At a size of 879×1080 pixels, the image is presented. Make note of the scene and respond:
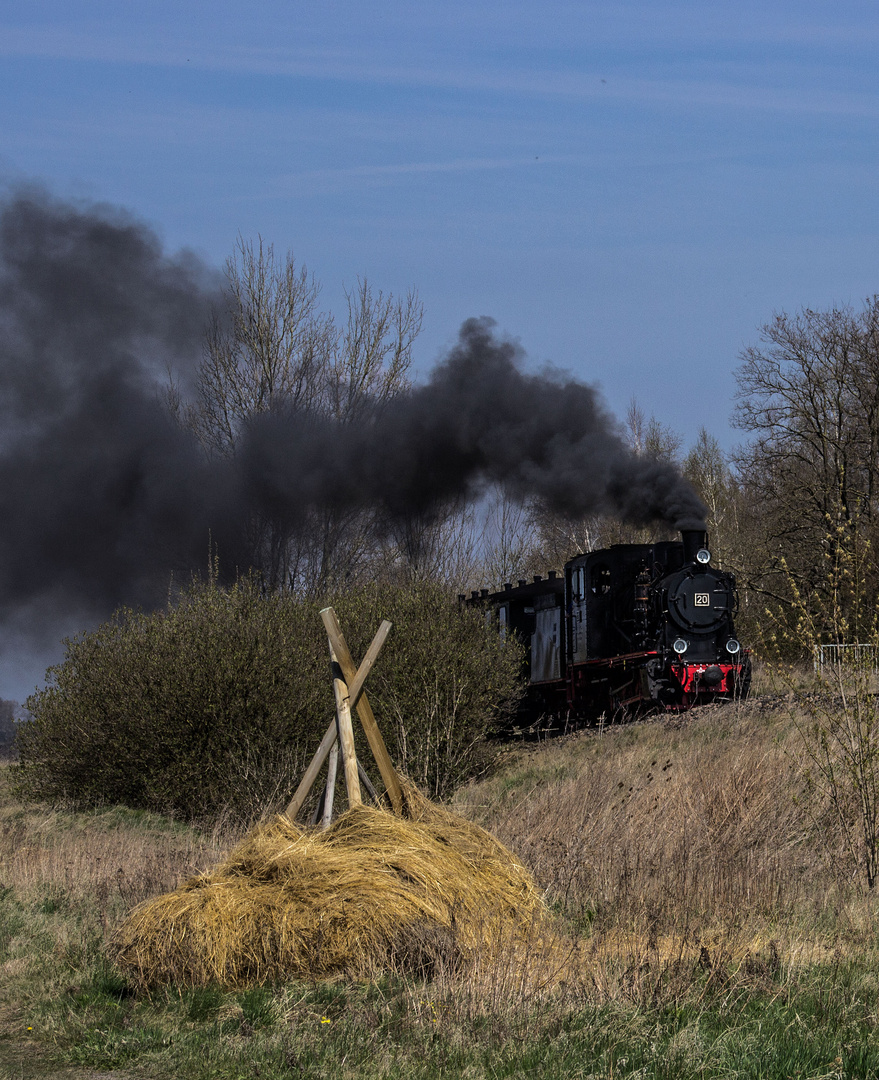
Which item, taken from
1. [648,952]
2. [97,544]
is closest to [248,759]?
[648,952]

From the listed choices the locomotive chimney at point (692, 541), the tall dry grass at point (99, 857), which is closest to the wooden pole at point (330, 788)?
the tall dry grass at point (99, 857)

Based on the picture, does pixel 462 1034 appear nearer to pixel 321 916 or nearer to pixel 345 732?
pixel 321 916

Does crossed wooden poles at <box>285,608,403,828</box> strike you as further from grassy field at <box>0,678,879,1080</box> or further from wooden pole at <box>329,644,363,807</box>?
grassy field at <box>0,678,879,1080</box>

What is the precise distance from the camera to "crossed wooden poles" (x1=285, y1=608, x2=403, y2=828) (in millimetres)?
6688

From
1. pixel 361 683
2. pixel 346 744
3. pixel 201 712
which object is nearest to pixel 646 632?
pixel 201 712

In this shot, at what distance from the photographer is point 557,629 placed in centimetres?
2212

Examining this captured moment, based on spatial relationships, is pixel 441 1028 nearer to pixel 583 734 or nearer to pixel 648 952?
pixel 648 952

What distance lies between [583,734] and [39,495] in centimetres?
1638

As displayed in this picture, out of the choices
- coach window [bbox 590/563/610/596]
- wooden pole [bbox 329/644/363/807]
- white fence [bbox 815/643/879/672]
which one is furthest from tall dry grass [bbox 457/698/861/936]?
coach window [bbox 590/563/610/596]

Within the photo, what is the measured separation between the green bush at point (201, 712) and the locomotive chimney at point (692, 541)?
182 inches

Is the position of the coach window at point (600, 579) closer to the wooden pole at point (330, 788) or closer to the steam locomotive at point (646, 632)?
the steam locomotive at point (646, 632)

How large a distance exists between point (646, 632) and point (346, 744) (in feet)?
41.4

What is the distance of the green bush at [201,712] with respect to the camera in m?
15.8

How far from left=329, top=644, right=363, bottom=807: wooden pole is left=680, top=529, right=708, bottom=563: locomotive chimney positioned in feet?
42.9
